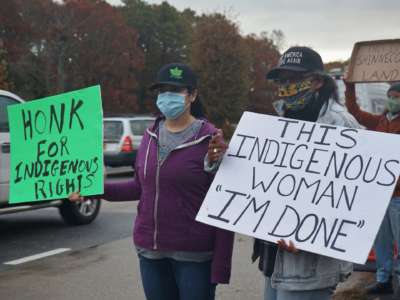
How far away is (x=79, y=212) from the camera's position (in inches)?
367

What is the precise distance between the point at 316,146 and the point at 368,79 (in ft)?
9.75

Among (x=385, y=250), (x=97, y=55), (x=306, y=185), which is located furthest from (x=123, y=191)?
(x=97, y=55)

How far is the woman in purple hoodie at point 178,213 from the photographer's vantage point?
3172 mm

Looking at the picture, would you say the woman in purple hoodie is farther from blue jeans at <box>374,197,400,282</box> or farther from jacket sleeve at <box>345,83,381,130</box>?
blue jeans at <box>374,197,400,282</box>

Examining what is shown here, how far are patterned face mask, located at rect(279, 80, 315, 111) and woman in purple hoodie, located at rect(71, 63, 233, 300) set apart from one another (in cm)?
46

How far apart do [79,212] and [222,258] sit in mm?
6490

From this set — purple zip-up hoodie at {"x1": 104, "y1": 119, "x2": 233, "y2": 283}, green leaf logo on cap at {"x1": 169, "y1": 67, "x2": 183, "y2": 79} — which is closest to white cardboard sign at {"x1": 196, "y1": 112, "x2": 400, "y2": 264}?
purple zip-up hoodie at {"x1": 104, "y1": 119, "x2": 233, "y2": 283}

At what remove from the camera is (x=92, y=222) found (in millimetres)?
9742

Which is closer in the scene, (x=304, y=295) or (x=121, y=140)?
(x=304, y=295)

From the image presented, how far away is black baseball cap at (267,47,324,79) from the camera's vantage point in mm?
2945

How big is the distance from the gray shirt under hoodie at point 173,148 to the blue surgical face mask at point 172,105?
0.29 ft

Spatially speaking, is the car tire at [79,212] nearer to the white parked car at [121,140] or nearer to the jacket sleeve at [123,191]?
the jacket sleeve at [123,191]

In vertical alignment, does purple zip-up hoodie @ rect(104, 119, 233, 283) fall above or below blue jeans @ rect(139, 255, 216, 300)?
above

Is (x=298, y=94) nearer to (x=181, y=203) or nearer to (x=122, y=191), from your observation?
(x=181, y=203)
